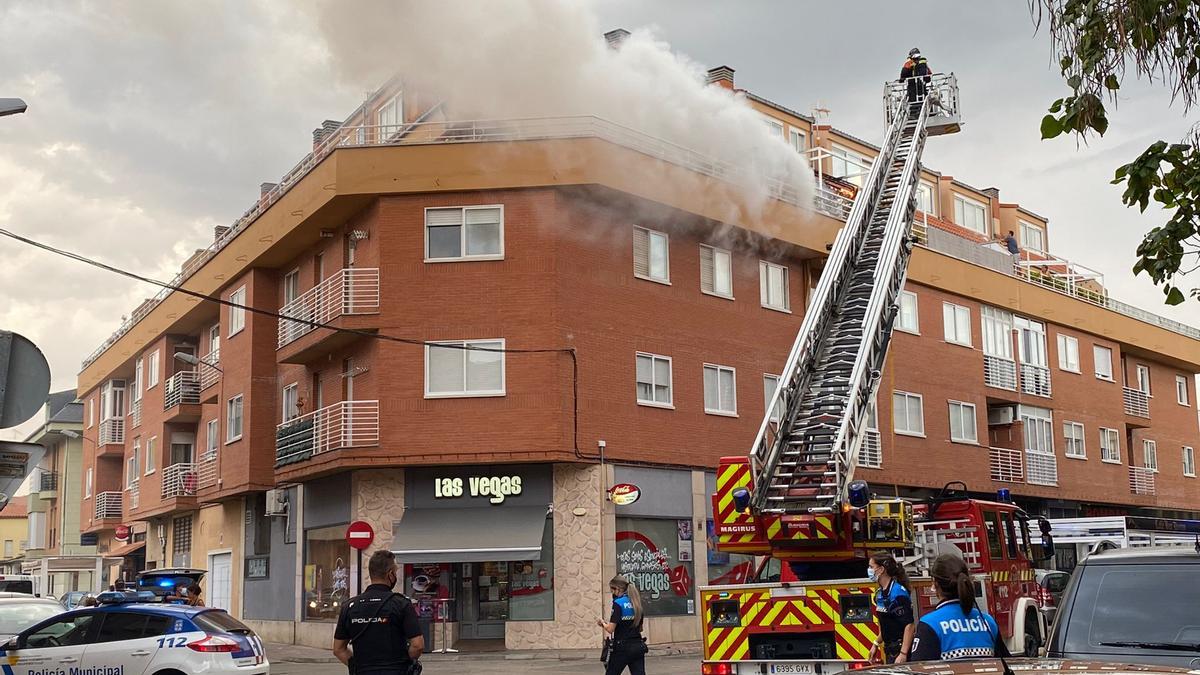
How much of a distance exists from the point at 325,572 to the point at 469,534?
4.98 meters

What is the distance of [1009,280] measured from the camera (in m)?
38.5

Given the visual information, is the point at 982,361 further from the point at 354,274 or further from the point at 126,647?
the point at 126,647

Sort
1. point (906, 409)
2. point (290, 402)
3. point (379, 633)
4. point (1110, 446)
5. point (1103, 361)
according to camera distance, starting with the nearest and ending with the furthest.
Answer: point (379, 633), point (290, 402), point (906, 409), point (1110, 446), point (1103, 361)

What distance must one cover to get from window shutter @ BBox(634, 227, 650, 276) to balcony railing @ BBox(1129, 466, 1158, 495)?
23614mm

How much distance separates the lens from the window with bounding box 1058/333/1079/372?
40.7 metres

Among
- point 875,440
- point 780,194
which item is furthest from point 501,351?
point 875,440

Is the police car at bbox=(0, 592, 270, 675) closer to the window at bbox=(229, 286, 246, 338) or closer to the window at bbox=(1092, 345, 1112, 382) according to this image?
the window at bbox=(229, 286, 246, 338)

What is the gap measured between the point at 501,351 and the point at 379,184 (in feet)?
14.6

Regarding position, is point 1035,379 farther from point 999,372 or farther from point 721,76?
point 721,76

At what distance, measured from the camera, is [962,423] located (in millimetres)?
36094

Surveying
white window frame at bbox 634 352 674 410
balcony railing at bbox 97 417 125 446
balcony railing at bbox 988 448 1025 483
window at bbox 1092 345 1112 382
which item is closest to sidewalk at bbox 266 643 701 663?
white window frame at bbox 634 352 674 410

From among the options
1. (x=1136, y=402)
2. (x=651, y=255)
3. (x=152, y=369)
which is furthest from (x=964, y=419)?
(x=152, y=369)

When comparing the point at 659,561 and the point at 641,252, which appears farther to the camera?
the point at 641,252

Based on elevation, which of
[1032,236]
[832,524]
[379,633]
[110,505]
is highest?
[1032,236]
